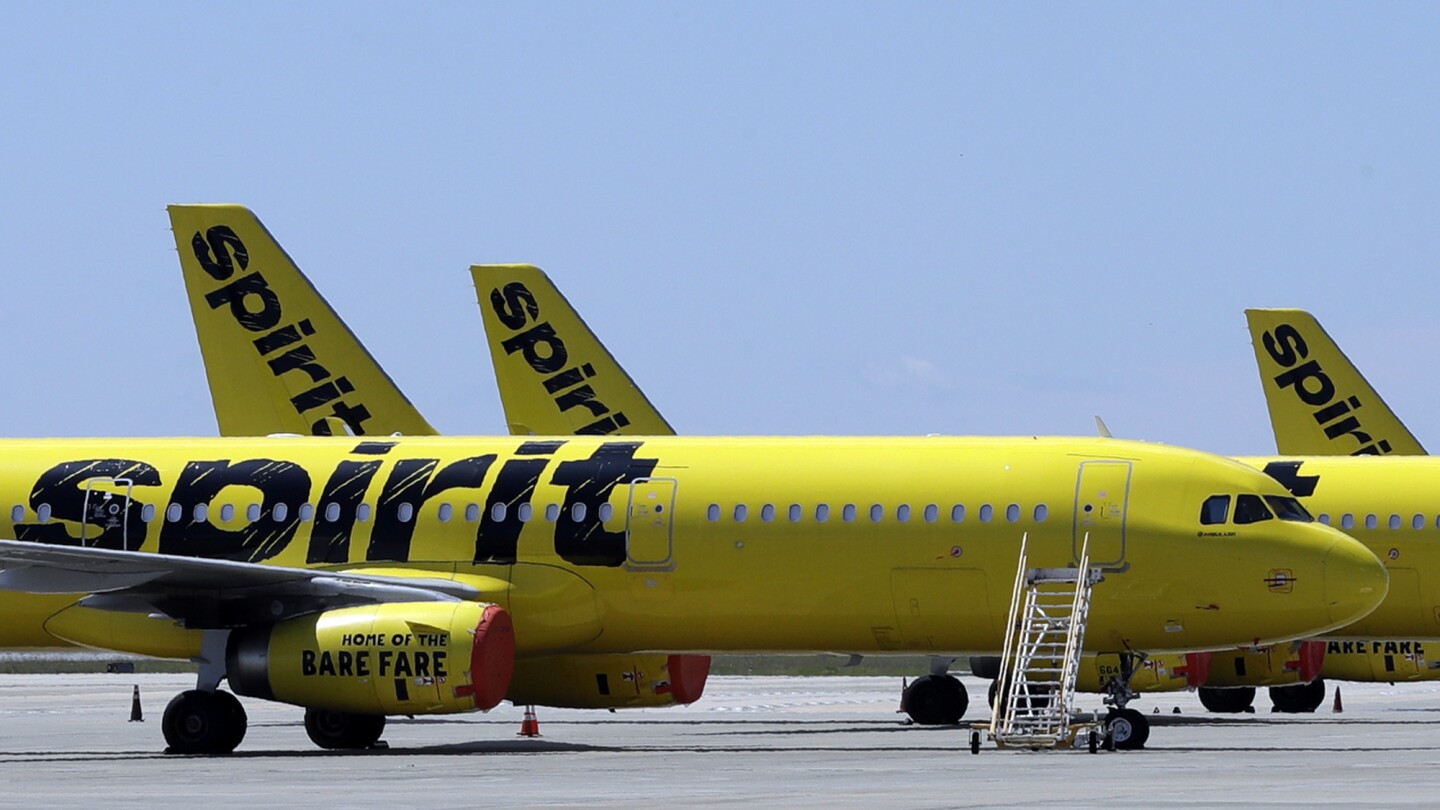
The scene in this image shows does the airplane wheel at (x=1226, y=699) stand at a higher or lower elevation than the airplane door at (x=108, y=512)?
lower

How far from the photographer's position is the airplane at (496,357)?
48531 mm

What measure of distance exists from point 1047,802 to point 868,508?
12.8 m

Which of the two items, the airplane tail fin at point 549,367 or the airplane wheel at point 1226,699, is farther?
the airplane tail fin at point 549,367

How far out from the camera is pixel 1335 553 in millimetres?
35062

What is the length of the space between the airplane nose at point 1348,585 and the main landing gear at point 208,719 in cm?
1474

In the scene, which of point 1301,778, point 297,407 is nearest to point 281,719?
point 297,407

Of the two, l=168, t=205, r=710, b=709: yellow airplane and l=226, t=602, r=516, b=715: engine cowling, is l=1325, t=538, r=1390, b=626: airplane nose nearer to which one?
l=226, t=602, r=516, b=715: engine cowling

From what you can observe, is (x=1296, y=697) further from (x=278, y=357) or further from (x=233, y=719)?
(x=233, y=719)

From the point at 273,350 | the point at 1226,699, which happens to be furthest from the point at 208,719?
the point at 1226,699

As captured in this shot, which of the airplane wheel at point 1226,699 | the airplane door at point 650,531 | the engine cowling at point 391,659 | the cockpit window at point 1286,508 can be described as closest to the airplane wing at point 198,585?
the engine cowling at point 391,659

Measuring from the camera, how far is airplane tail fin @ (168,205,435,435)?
48.5m

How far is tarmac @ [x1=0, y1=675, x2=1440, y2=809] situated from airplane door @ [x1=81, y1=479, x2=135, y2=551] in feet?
10.3

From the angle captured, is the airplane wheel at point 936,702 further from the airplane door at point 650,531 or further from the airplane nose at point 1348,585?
the airplane nose at point 1348,585

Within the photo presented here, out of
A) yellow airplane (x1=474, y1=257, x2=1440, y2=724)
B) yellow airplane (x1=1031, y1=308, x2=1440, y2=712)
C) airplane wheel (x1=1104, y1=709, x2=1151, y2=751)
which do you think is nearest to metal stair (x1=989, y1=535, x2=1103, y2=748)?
airplane wheel (x1=1104, y1=709, x2=1151, y2=751)
